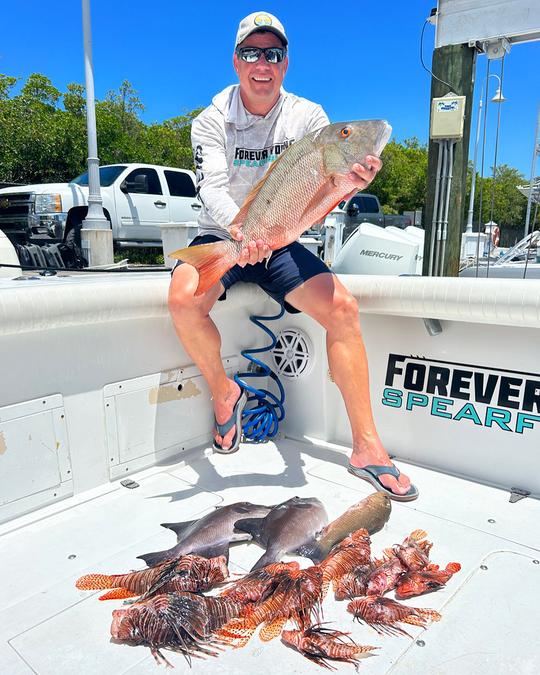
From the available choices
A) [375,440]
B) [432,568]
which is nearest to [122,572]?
[432,568]

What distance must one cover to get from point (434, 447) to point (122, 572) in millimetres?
1615

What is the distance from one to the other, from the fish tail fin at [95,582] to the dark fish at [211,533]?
0.14 m

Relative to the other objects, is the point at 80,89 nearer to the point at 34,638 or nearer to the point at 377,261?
the point at 377,261

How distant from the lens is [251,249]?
208 centimetres

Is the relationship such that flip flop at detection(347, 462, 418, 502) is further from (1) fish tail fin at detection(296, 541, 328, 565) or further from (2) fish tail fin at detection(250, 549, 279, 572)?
(2) fish tail fin at detection(250, 549, 279, 572)

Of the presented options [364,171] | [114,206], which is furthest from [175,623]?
[114,206]

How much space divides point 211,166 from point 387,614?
1976mm

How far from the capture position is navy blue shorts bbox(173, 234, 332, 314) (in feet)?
8.40

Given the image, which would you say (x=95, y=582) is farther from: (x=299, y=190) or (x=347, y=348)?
(x=299, y=190)

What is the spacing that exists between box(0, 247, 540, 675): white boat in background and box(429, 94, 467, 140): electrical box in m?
1.76

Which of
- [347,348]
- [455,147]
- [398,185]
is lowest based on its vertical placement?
[347,348]

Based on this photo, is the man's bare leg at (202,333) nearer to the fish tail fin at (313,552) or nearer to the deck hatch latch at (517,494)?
the fish tail fin at (313,552)

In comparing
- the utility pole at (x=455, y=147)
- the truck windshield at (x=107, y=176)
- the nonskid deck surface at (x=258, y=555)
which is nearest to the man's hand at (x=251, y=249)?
the nonskid deck surface at (x=258, y=555)

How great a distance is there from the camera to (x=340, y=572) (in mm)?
1843
